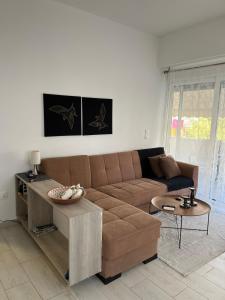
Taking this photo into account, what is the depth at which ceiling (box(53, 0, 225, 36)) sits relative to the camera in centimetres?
296

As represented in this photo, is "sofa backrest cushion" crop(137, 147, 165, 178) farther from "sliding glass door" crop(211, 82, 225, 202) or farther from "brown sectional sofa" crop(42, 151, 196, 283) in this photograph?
"sliding glass door" crop(211, 82, 225, 202)

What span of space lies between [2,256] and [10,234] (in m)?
0.43

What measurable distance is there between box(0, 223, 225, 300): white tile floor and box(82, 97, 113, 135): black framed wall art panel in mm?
1894

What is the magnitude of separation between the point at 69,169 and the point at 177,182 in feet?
5.48

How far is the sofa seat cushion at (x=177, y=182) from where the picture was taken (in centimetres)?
358

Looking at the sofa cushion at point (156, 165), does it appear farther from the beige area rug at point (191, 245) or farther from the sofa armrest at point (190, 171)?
the beige area rug at point (191, 245)

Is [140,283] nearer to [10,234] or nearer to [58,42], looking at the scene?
[10,234]

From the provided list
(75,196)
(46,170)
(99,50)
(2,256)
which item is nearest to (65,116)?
(46,170)

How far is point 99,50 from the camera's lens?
3.53 metres

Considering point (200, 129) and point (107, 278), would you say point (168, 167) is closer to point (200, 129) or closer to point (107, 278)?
point (200, 129)

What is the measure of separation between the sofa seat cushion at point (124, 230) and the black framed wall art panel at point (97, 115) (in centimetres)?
137

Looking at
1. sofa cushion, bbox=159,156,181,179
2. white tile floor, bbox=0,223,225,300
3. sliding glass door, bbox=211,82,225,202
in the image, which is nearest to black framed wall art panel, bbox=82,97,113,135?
sofa cushion, bbox=159,156,181,179

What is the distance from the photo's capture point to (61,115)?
3246mm

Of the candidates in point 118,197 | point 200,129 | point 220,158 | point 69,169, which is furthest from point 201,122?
point 69,169
